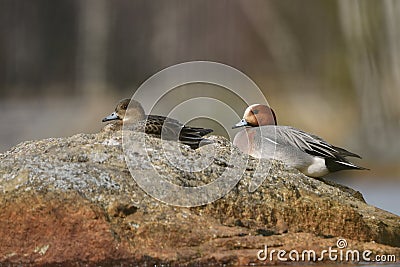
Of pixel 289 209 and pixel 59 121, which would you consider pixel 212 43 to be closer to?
pixel 59 121

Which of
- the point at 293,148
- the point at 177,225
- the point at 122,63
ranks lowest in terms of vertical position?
the point at 177,225

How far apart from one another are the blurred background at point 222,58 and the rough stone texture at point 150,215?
20.2ft

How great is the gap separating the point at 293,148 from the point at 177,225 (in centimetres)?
183

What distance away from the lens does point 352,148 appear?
44.1 ft

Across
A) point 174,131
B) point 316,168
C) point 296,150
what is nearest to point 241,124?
point 296,150

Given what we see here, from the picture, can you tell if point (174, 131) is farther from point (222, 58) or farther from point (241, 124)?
point (222, 58)

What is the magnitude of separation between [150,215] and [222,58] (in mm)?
12326

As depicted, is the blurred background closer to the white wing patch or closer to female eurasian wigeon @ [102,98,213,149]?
the white wing patch

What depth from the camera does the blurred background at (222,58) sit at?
47.8 ft

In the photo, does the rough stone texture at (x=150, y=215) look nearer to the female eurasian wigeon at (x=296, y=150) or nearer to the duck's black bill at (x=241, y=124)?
the female eurasian wigeon at (x=296, y=150)

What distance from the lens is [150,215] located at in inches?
200

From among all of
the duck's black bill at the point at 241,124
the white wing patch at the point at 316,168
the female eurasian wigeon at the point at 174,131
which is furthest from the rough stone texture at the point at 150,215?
the duck's black bill at the point at 241,124

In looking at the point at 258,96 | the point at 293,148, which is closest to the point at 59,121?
the point at 258,96

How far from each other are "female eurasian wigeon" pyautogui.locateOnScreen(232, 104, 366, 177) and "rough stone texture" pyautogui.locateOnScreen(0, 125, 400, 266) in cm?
84
